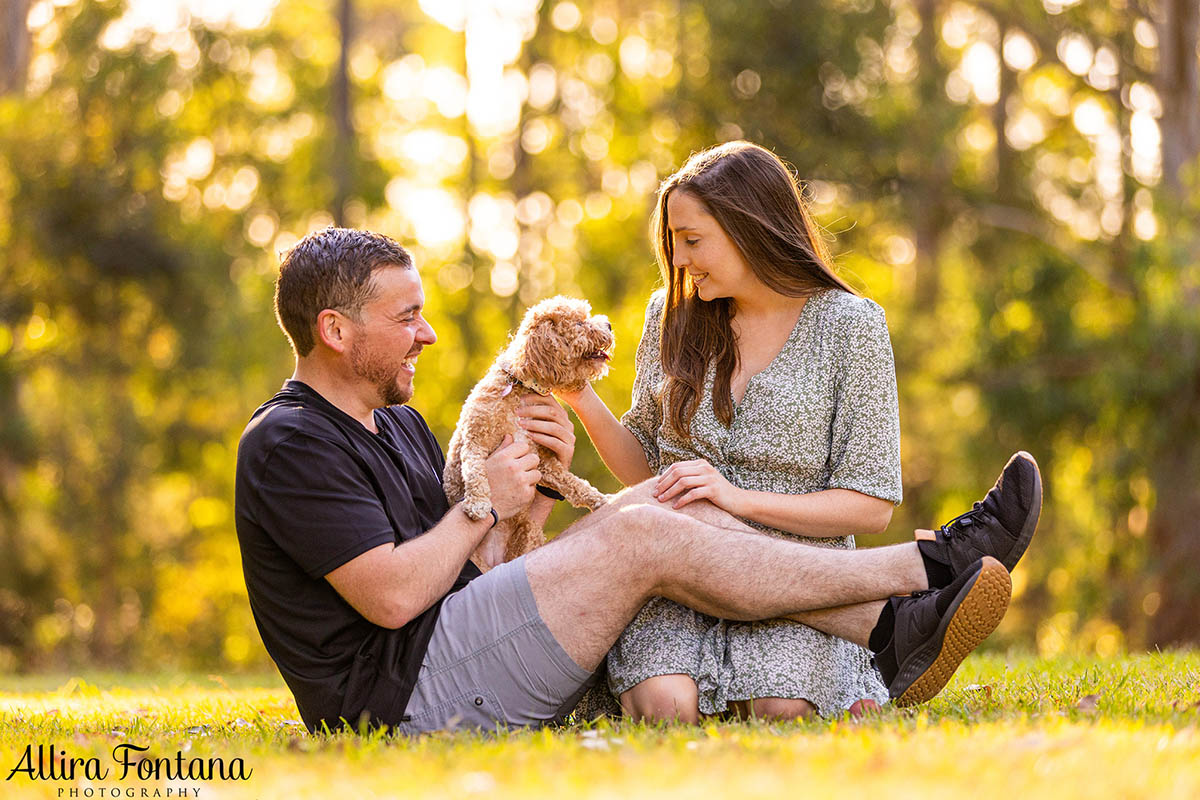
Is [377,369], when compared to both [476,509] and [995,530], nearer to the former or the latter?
[476,509]

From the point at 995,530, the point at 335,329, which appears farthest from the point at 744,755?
the point at 335,329

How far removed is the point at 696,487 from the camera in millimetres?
4527

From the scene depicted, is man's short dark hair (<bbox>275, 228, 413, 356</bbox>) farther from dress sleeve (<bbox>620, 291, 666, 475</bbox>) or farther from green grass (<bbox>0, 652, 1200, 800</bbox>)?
green grass (<bbox>0, 652, 1200, 800</bbox>)

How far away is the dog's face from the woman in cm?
13

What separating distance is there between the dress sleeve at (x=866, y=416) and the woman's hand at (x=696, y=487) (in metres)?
0.44

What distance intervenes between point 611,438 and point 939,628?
1.55 m

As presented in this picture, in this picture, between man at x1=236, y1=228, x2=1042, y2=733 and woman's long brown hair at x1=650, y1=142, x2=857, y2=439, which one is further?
woman's long brown hair at x1=650, y1=142, x2=857, y2=439

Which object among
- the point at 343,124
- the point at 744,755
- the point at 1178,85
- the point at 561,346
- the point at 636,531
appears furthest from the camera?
the point at 343,124

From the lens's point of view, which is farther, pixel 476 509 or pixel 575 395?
pixel 575 395

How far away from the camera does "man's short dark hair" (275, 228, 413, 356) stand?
14.7ft

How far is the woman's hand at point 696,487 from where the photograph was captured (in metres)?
4.52

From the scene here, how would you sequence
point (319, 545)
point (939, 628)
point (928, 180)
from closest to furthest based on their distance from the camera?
point (319, 545)
point (939, 628)
point (928, 180)

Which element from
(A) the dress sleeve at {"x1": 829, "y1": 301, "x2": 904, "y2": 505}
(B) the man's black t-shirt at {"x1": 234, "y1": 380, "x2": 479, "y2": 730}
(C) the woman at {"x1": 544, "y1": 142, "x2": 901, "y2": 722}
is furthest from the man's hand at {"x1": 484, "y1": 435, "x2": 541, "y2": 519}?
(A) the dress sleeve at {"x1": 829, "y1": 301, "x2": 904, "y2": 505}

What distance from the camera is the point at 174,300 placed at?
17406mm
